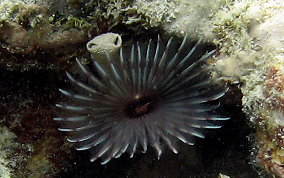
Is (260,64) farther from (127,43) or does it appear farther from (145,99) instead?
(127,43)

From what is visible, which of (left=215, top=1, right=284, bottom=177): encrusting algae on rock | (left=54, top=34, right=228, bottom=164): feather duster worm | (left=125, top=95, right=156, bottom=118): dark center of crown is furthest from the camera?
(left=125, top=95, right=156, bottom=118): dark center of crown

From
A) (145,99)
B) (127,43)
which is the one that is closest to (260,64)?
(145,99)

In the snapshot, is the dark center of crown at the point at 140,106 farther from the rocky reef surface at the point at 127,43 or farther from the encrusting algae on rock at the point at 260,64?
the encrusting algae on rock at the point at 260,64

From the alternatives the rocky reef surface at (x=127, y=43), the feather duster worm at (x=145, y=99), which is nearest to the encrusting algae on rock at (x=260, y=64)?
the rocky reef surface at (x=127, y=43)

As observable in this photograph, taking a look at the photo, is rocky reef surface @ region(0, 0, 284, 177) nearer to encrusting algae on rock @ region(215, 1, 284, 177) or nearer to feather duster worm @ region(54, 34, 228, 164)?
encrusting algae on rock @ region(215, 1, 284, 177)

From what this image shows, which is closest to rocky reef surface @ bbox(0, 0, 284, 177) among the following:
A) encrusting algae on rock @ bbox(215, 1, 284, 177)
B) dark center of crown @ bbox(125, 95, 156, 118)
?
encrusting algae on rock @ bbox(215, 1, 284, 177)

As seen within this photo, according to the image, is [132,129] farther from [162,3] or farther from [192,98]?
[162,3]
